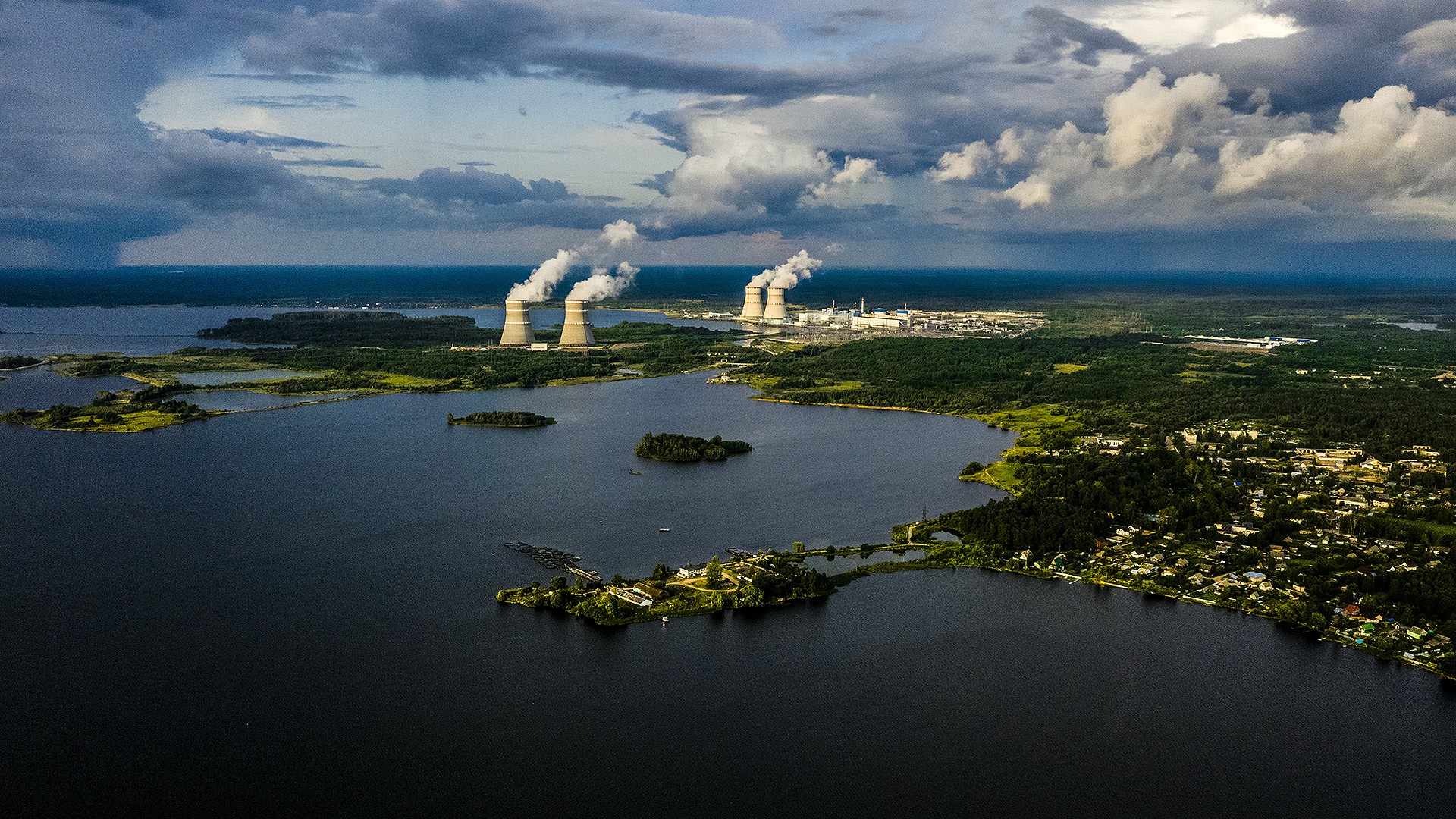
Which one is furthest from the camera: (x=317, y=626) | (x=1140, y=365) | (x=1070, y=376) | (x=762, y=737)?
(x=1140, y=365)

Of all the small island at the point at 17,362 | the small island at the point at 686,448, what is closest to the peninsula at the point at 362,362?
the small island at the point at 17,362

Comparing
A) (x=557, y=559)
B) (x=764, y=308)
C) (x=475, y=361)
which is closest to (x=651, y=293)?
(x=764, y=308)

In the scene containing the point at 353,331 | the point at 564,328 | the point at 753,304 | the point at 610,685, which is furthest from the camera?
the point at 753,304

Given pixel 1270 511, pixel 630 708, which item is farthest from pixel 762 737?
pixel 1270 511

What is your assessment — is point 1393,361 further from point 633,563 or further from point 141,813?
point 141,813

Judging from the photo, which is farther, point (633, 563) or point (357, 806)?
point (633, 563)

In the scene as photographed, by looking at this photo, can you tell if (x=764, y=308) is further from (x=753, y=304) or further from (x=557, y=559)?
(x=557, y=559)

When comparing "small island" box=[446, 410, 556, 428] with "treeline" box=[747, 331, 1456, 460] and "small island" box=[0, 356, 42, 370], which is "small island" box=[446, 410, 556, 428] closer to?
"treeline" box=[747, 331, 1456, 460]

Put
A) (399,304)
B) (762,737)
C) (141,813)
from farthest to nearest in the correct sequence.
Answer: (399,304)
(762,737)
(141,813)
